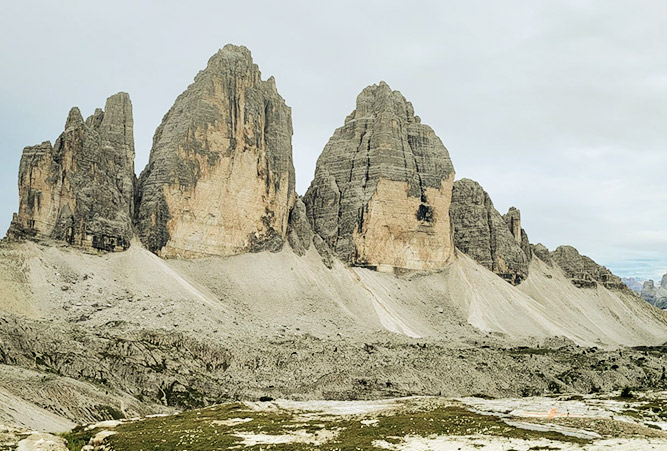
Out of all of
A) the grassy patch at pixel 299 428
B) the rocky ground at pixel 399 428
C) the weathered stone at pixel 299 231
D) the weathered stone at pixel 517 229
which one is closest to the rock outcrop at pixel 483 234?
the weathered stone at pixel 517 229

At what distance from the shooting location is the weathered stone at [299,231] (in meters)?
140

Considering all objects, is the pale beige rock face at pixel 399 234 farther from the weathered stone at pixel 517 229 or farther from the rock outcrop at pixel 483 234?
the weathered stone at pixel 517 229

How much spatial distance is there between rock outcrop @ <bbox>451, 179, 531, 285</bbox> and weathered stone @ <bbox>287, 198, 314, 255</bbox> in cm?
5340

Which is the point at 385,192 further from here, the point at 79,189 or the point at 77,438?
the point at 77,438

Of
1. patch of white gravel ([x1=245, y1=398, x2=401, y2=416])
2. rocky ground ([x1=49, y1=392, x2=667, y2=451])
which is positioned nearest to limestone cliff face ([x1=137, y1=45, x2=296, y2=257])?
patch of white gravel ([x1=245, y1=398, x2=401, y2=416])

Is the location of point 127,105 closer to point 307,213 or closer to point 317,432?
point 307,213

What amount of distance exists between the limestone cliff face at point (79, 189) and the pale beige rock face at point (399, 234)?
201 ft

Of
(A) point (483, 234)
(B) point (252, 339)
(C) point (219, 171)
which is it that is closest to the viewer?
→ (B) point (252, 339)

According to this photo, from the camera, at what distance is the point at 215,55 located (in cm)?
13625

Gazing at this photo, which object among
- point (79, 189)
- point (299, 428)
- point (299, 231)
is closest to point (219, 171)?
point (299, 231)

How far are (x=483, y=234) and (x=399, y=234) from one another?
33.6m

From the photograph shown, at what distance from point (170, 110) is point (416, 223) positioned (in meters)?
70.8

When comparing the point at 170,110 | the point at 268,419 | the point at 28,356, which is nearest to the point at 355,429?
the point at 268,419

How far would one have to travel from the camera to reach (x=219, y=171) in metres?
131
